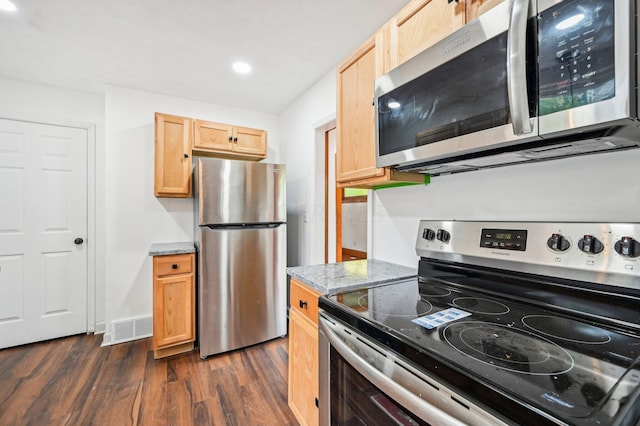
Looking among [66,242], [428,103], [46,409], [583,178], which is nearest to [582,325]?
[583,178]

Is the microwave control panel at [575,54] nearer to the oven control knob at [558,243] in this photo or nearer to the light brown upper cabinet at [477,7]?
the light brown upper cabinet at [477,7]

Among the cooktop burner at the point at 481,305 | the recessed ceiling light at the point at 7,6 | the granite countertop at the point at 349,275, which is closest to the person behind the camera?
the cooktop burner at the point at 481,305

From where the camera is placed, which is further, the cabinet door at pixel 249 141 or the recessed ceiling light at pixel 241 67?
the cabinet door at pixel 249 141

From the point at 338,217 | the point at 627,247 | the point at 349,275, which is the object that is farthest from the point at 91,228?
the point at 627,247

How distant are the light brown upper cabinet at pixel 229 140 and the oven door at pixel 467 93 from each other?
1976mm

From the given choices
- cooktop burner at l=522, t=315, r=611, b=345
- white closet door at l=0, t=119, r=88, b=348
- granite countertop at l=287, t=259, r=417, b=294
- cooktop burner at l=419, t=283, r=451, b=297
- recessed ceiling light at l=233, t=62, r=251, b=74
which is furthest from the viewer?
white closet door at l=0, t=119, r=88, b=348

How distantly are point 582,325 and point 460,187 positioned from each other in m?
0.70

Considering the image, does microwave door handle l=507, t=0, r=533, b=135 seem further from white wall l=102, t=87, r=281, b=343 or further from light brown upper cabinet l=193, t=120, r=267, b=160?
white wall l=102, t=87, r=281, b=343

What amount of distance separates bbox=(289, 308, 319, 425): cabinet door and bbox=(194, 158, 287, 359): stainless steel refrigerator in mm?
1049

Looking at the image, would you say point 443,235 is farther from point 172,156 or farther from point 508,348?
point 172,156

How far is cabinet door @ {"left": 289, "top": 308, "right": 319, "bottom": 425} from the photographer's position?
1.38 meters

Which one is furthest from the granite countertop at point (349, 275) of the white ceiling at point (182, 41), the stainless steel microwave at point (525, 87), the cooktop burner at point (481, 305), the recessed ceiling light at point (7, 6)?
the recessed ceiling light at point (7, 6)

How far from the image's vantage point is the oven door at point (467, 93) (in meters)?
0.79

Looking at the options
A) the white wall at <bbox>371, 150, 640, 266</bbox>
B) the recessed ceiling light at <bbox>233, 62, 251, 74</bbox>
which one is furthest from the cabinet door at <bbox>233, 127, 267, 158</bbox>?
the white wall at <bbox>371, 150, 640, 266</bbox>
